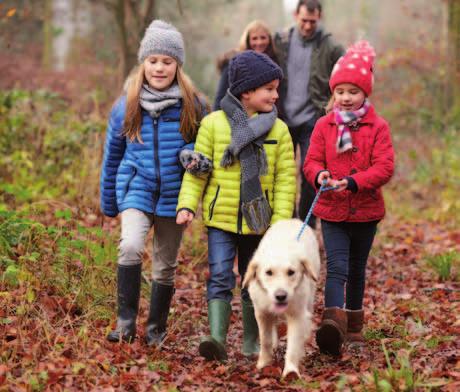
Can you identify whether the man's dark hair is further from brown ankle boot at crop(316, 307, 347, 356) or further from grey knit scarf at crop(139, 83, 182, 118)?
brown ankle boot at crop(316, 307, 347, 356)

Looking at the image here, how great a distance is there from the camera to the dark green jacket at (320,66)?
23.8 ft

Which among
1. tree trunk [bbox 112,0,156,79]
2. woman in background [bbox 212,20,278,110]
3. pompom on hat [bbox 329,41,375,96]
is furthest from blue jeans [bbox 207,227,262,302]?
tree trunk [bbox 112,0,156,79]

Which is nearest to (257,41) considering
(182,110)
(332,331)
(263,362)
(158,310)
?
(182,110)

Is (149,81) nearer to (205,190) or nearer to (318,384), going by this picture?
(205,190)

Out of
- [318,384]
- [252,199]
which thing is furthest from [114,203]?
[318,384]

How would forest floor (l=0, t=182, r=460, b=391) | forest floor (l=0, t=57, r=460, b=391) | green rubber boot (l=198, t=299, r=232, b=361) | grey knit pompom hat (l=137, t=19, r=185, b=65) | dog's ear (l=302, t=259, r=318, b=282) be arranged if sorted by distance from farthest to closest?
grey knit pompom hat (l=137, t=19, r=185, b=65) → green rubber boot (l=198, t=299, r=232, b=361) → dog's ear (l=302, t=259, r=318, b=282) → forest floor (l=0, t=57, r=460, b=391) → forest floor (l=0, t=182, r=460, b=391)

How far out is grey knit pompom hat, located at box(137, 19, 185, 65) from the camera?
5.11m

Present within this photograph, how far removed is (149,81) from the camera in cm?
512

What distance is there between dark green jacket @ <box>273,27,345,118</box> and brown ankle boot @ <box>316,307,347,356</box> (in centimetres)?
303

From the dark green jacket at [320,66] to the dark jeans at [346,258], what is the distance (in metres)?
2.45

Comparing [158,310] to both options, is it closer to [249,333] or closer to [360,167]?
[249,333]

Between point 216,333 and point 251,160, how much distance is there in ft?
4.02

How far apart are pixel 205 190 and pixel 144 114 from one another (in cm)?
71

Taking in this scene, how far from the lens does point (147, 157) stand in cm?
494
